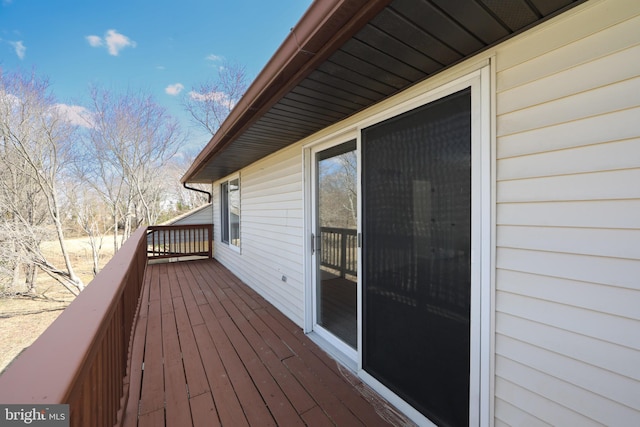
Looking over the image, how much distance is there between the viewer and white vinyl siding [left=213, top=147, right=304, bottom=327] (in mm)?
3172

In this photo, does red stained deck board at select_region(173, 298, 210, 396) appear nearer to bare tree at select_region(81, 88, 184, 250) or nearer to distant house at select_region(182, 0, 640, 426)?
distant house at select_region(182, 0, 640, 426)

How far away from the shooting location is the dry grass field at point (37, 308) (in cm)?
643

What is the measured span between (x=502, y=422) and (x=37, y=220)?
12286mm

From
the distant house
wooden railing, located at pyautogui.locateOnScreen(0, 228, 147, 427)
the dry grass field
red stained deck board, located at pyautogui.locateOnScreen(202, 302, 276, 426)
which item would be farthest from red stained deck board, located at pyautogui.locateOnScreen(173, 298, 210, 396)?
the dry grass field

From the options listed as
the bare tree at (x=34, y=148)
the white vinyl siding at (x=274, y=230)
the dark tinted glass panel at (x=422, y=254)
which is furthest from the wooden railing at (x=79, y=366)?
the bare tree at (x=34, y=148)

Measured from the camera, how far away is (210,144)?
3311mm

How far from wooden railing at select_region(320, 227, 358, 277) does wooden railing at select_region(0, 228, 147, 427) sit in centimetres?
170

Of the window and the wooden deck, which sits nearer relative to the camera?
the wooden deck

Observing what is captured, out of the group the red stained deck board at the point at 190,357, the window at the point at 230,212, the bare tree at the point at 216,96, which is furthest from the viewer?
the bare tree at the point at 216,96

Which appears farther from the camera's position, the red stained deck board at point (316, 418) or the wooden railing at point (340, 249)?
the wooden railing at point (340, 249)

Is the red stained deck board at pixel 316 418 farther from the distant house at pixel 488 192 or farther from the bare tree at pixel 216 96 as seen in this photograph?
the bare tree at pixel 216 96

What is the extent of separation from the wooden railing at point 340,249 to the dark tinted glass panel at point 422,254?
341 mm

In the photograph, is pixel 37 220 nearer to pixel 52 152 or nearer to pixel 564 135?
pixel 52 152

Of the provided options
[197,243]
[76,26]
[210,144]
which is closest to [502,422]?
[210,144]
